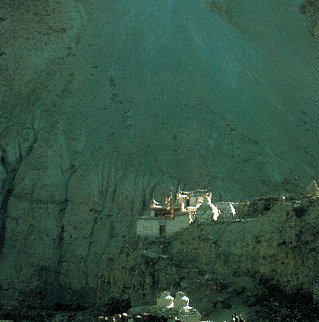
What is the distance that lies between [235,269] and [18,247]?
72.2 feet

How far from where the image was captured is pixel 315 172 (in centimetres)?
7575

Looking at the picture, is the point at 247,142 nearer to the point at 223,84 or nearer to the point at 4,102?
the point at 223,84

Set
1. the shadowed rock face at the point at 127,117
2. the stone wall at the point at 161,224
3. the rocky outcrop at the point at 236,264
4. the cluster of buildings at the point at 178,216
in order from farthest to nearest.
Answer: the shadowed rock face at the point at 127,117, the stone wall at the point at 161,224, the cluster of buildings at the point at 178,216, the rocky outcrop at the point at 236,264

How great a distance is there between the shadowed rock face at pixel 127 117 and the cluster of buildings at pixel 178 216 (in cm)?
1033

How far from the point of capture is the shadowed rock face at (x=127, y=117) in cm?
7250

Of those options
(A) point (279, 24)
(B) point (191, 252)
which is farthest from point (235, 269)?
(A) point (279, 24)

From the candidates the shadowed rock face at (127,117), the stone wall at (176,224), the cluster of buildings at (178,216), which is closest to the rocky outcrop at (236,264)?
the stone wall at (176,224)

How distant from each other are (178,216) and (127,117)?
21.5 metres

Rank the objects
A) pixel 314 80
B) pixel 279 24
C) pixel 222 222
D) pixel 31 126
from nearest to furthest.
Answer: pixel 222 222 → pixel 31 126 → pixel 314 80 → pixel 279 24

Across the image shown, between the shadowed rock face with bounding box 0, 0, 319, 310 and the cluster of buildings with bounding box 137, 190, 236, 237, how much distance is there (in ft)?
33.9

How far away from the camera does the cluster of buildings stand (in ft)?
189

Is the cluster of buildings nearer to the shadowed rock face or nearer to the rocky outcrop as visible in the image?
the rocky outcrop

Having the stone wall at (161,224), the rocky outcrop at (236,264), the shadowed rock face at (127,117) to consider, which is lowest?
the shadowed rock face at (127,117)

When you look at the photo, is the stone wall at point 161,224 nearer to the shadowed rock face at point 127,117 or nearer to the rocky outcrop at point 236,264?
the rocky outcrop at point 236,264
